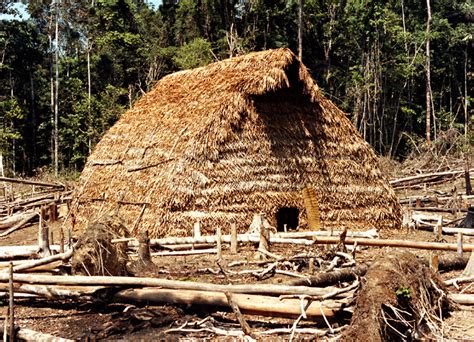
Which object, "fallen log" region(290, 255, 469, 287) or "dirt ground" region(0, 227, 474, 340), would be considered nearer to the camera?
"dirt ground" region(0, 227, 474, 340)

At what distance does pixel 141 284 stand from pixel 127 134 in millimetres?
9092

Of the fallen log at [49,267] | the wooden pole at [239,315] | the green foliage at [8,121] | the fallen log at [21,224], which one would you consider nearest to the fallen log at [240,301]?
the wooden pole at [239,315]

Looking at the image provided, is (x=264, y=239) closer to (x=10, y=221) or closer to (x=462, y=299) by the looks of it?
(x=462, y=299)

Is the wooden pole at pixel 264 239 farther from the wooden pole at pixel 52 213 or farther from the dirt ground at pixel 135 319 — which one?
the wooden pole at pixel 52 213

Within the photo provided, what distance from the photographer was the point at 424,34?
116ft

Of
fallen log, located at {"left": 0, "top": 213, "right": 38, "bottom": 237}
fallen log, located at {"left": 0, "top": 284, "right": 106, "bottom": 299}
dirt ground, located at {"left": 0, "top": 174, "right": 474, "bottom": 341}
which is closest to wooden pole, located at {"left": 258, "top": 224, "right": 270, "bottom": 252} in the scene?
dirt ground, located at {"left": 0, "top": 174, "right": 474, "bottom": 341}

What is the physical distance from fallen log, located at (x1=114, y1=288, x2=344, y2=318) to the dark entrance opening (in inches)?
297

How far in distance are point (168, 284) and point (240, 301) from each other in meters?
0.97

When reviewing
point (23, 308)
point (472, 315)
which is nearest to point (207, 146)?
point (23, 308)

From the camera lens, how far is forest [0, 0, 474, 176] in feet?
112

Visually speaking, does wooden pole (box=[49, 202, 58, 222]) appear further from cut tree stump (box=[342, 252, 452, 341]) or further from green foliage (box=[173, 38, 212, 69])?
green foliage (box=[173, 38, 212, 69])

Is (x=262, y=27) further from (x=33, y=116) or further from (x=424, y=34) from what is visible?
(x=33, y=116)

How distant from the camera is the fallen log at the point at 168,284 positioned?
19.8ft

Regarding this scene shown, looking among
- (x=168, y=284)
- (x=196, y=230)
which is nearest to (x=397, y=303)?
(x=168, y=284)
